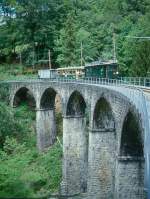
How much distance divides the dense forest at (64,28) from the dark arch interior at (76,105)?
30.8m

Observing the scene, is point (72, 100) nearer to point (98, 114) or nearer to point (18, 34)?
point (98, 114)

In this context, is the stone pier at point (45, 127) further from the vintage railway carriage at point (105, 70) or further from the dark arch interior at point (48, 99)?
the vintage railway carriage at point (105, 70)

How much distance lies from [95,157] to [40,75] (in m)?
32.8

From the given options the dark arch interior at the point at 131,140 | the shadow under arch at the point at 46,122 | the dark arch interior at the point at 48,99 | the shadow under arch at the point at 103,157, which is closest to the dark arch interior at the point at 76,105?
the shadow under arch at the point at 103,157

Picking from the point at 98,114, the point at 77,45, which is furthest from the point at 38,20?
the point at 98,114

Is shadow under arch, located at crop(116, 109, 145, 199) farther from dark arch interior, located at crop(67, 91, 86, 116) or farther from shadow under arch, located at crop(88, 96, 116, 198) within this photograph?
dark arch interior, located at crop(67, 91, 86, 116)

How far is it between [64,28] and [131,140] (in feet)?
189

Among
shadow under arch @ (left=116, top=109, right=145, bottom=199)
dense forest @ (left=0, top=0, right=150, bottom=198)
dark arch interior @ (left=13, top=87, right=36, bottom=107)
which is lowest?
shadow under arch @ (left=116, top=109, right=145, bottom=199)

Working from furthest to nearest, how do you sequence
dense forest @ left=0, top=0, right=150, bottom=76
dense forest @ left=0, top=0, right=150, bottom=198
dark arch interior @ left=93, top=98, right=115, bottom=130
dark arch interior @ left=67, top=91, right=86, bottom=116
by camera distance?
dense forest @ left=0, top=0, right=150, bottom=76 → dense forest @ left=0, top=0, right=150, bottom=198 → dark arch interior @ left=67, top=91, right=86, bottom=116 → dark arch interior @ left=93, top=98, right=115, bottom=130

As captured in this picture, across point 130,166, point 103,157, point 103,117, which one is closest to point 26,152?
point 103,117

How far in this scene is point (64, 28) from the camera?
283 ft

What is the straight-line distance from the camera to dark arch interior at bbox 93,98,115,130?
39094 millimetres

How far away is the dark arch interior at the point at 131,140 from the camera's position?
28812 mm

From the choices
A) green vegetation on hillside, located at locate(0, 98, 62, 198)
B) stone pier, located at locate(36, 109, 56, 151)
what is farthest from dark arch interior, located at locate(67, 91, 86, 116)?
stone pier, located at locate(36, 109, 56, 151)
